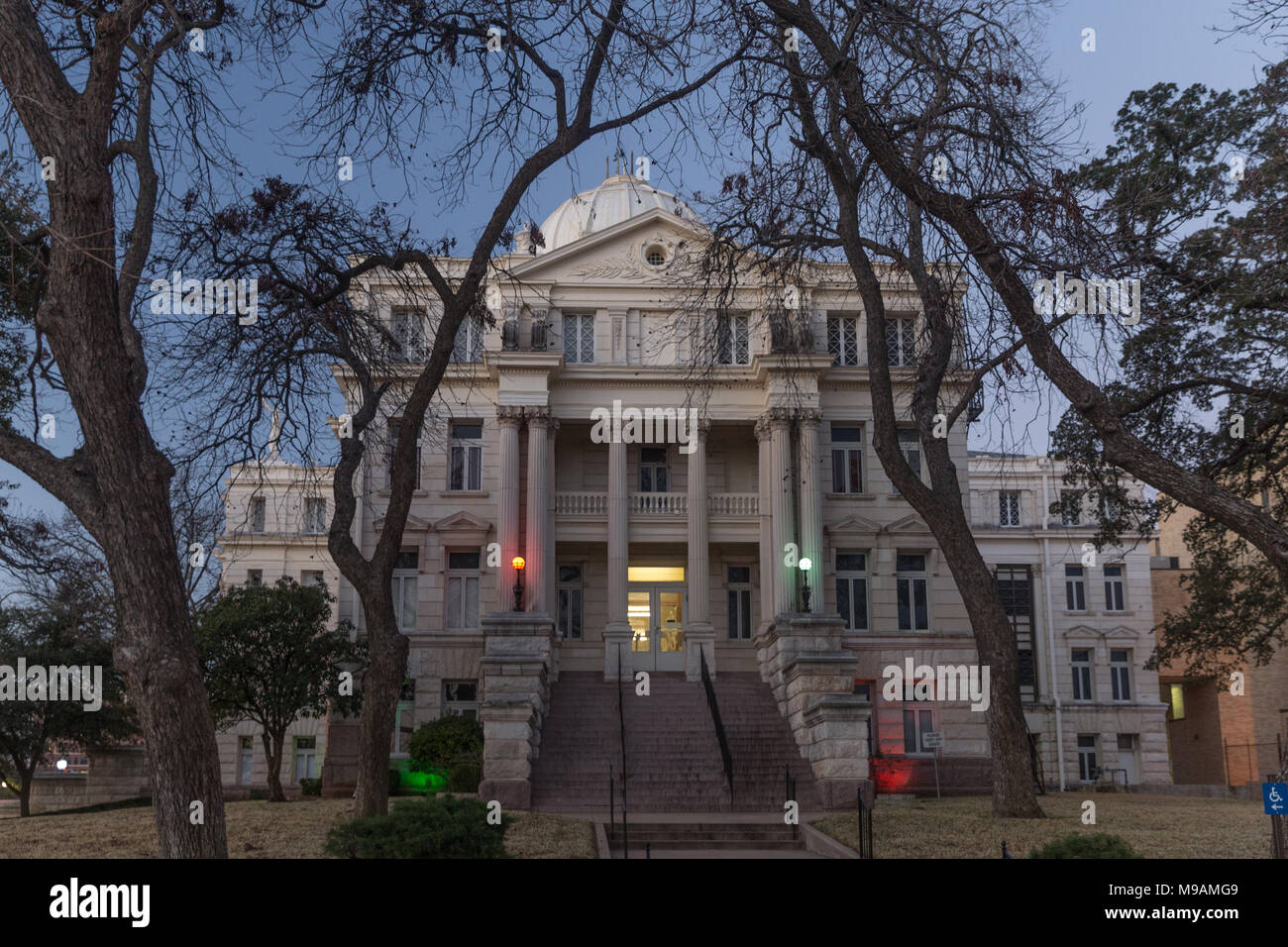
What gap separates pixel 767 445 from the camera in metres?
33.6

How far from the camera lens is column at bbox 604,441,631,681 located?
31.7 metres

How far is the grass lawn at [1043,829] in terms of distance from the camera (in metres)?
14.5

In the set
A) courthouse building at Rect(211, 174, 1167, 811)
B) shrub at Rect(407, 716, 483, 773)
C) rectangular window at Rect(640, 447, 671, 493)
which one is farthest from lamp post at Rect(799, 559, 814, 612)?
shrub at Rect(407, 716, 483, 773)

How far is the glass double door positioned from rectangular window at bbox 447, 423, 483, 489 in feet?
18.1

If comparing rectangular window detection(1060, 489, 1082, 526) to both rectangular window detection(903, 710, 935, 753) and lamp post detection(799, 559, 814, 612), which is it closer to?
lamp post detection(799, 559, 814, 612)

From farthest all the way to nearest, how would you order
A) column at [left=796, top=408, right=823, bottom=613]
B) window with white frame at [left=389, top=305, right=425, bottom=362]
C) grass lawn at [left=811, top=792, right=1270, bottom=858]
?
1. column at [left=796, top=408, right=823, bottom=613]
2. window with white frame at [left=389, top=305, right=425, bottom=362]
3. grass lawn at [left=811, top=792, right=1270, bottom=858]

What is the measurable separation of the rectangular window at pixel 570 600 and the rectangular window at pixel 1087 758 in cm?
2354

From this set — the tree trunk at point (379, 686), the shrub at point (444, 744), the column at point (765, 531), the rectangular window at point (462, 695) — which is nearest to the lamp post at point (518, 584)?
the shrub at point (444, 744)

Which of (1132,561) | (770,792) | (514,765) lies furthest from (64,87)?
(1132,561)

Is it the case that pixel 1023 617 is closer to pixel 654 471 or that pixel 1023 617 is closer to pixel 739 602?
pixel 739 602

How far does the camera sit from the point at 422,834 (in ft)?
34.7

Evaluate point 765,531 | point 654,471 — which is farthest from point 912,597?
point 654,471

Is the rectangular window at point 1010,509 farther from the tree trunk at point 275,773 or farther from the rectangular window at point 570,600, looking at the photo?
the tree trunk at point 275,773
